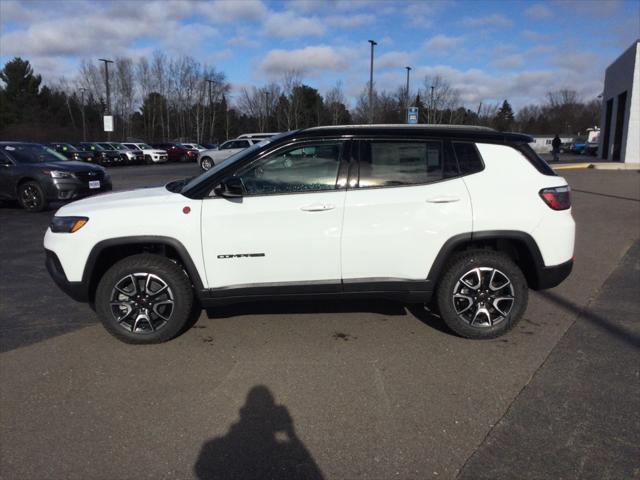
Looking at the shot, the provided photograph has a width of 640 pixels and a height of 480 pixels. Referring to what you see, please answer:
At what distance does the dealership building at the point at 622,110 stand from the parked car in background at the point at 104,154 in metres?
31.4

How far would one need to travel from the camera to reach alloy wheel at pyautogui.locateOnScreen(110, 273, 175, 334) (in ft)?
13.6

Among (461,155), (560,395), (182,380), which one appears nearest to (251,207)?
(182,380)

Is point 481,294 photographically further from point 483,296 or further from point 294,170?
point 294,170

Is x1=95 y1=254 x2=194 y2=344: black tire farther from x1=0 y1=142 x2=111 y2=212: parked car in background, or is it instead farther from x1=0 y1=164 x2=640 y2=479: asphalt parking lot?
x1=0 y1=142 x2=111 y2=212: parked car in background

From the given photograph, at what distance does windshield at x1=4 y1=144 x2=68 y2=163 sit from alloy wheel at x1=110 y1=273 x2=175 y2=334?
995 centimetres

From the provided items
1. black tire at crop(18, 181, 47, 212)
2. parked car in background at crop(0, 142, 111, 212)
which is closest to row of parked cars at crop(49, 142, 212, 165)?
parked car in background at crop(0, 142, 111, 212)

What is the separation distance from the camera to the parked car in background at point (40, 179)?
38.2 feet

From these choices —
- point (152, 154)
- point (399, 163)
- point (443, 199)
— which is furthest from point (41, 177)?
point (152, 154)

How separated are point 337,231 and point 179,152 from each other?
3956cm

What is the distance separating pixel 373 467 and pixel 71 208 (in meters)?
3.24

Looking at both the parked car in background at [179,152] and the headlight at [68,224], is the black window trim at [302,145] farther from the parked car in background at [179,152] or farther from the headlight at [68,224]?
the parked car in background at [179,152]

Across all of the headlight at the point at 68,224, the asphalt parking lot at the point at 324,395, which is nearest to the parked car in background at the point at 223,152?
the asphalt parking lot at the point at 324,395

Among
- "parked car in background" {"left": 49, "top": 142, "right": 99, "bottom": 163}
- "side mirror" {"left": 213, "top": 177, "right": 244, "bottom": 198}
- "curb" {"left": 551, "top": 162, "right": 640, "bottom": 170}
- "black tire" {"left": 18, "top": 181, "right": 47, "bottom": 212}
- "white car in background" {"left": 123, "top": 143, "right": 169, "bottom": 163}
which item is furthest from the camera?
"white car in background" {"left": 123, "top": 143, "right": 169, "bottom": 163}

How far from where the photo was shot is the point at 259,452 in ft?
9.37
